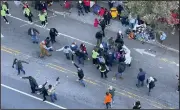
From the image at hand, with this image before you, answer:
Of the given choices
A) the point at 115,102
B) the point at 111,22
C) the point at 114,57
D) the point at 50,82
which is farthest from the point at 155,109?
the point at 111,22

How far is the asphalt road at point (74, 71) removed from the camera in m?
21.0

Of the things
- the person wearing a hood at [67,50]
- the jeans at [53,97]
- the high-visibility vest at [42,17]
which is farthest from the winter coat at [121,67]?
the high-visibility vest at [42,17]

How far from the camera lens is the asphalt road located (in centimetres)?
2095

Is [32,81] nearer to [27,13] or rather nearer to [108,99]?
[108,99]

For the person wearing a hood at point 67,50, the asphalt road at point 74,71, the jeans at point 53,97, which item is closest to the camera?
the jeans at point 53,97

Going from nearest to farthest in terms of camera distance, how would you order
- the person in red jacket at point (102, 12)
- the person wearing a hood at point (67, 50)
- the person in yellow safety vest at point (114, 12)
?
1. the person wearing a hood at point (67, 50)
2. the person in yellow safety vest at point (114, 12)
3. the person in red jacket at point (102, 12)

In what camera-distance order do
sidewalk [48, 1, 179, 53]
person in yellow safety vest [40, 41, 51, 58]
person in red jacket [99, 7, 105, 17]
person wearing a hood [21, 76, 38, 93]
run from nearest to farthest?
person wearing a hood [21, 76, 38, 93] < person in yellow safety vest [40, 41, 51, 58] < sidewalk [48, 1, 179, 53] < person in red jacket [99, 7, 105, 17]

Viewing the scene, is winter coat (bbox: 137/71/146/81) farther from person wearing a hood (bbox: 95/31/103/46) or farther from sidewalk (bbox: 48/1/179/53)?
sidewalk (bbox: 48/1/179/53)

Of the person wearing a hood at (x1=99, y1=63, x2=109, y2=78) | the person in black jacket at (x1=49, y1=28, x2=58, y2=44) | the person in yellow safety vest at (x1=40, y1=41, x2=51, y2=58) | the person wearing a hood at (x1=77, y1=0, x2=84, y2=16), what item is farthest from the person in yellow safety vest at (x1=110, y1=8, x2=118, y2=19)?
the person wearing a hood at (x1=99, y1=63, x2=109, y2=78)

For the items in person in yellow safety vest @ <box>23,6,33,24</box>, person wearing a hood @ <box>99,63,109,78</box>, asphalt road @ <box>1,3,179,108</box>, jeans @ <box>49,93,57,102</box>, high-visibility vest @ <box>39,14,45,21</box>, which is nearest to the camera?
jeans @ <box>49,93,57,102</box>

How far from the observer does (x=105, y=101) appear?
1980 centimetres

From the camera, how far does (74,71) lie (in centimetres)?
2255

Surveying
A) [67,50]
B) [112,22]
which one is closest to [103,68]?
[67,50]

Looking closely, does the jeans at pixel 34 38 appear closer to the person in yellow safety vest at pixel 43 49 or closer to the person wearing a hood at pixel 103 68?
the person in yellow safety vest at pixel 43 49
